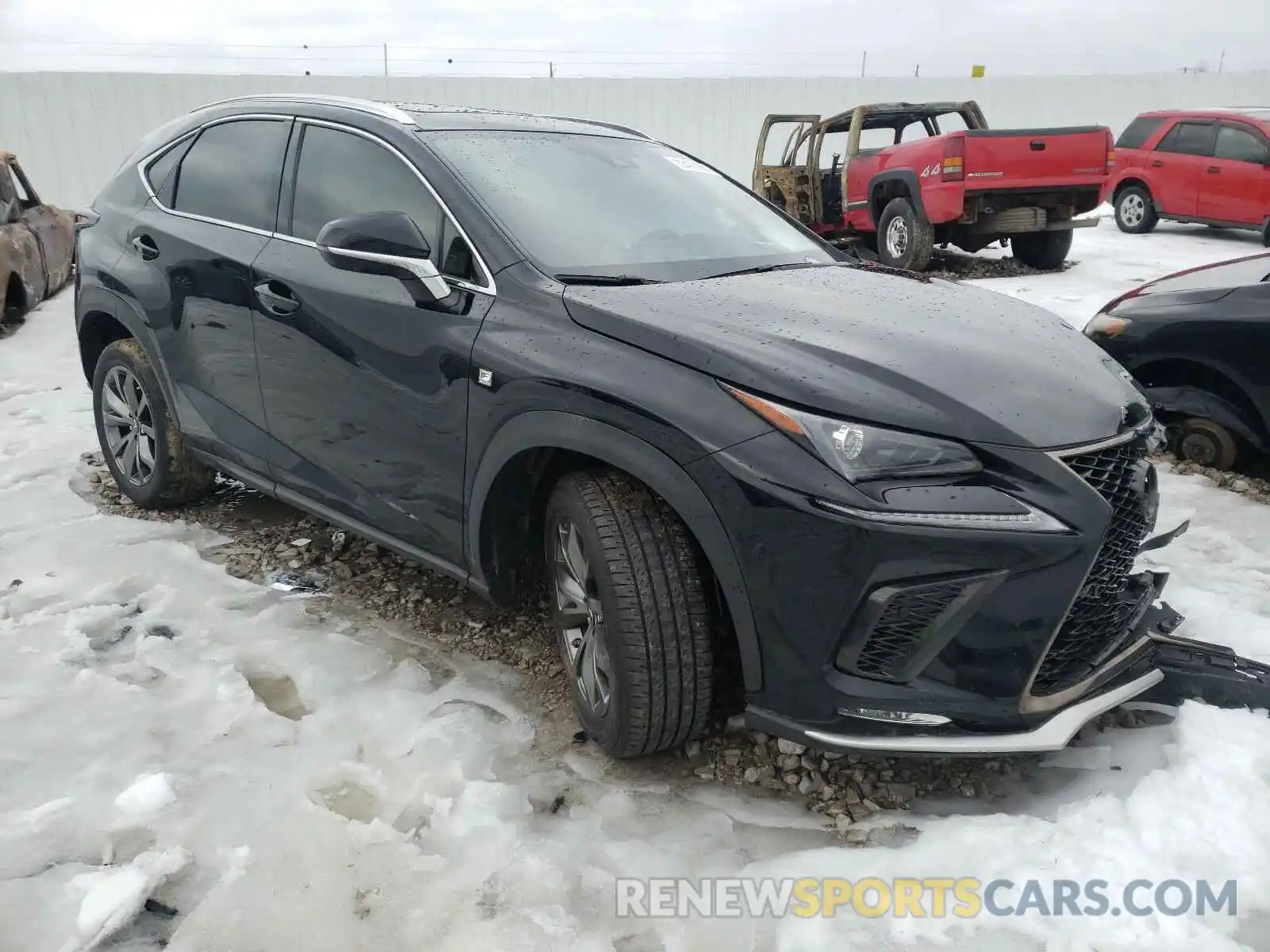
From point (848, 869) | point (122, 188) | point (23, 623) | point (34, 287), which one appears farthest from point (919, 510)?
point (34, 287)

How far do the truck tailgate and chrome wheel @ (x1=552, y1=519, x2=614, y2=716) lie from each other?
315 inches

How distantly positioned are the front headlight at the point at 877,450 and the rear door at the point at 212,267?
2262mm

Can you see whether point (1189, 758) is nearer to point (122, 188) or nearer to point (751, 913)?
point (751, 913)

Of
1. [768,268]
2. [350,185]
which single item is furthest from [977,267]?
[350,185]

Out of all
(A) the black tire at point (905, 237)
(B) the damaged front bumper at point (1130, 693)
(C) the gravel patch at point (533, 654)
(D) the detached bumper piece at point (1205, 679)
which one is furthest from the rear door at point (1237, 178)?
(C) the gravel patch at point (533, 654)

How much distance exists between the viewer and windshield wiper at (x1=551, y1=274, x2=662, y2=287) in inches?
107

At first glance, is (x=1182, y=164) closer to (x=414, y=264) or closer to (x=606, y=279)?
(x=606, y=279)

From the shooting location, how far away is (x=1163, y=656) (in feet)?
8.88

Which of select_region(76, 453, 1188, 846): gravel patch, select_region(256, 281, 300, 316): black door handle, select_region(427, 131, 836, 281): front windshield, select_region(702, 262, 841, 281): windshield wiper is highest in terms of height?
select_region(427, 131, 836, 281): front windshield

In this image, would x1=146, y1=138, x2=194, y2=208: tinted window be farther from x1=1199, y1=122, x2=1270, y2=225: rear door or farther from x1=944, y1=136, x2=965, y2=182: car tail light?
x1=1199, y1=122, x2=1270, y2=225: rear door

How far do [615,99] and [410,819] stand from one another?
1935 cm

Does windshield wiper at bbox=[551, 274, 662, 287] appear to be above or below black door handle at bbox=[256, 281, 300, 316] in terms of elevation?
above

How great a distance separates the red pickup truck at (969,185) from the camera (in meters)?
9.38

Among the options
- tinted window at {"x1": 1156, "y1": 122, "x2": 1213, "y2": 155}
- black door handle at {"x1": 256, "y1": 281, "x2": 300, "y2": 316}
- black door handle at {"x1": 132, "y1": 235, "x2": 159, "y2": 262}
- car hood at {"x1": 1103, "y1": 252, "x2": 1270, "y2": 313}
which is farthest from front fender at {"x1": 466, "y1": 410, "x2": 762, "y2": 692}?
tinted window at {"x1": 1156, "y1": 122, "x2": 1213, "y2": 155}
